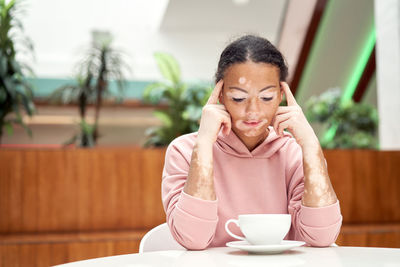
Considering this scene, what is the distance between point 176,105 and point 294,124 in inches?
118

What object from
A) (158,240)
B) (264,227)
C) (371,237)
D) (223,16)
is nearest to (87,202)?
(371,237)

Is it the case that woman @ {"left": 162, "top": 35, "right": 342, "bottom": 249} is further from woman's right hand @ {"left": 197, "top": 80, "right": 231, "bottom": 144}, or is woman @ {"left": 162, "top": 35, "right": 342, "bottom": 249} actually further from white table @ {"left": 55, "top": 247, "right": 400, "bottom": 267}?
white table @ {"left": 55, "top": 247, "right": 400, "bottom": 267}

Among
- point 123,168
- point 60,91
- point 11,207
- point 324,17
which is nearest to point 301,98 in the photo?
point 324,17

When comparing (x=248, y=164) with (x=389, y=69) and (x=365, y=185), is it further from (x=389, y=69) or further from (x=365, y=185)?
(x=389, y=69)

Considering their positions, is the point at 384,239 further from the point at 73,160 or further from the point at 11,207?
the point at 11,207

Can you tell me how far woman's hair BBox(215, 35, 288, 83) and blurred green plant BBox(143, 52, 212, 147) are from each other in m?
2.41

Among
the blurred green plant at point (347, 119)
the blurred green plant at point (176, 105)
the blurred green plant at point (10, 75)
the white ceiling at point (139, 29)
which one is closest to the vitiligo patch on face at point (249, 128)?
the blurred green plant at point (176, 105)

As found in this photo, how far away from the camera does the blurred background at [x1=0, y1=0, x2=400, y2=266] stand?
3.07m

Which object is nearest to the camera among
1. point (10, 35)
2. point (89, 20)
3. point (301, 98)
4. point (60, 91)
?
point (10, 35)

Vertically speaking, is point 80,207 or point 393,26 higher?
point 393,26

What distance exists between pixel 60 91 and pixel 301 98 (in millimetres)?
3255

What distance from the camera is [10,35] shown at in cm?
372

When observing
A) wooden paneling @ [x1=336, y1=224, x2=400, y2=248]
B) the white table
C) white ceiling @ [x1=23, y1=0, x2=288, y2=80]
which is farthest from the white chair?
white ceiling @ [x1=23, y1=0, x2=288, y2=80]

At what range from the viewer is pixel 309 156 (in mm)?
1289
